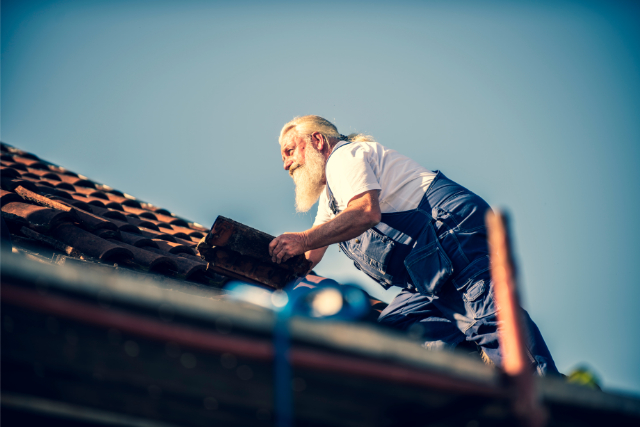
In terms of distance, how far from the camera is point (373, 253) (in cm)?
325

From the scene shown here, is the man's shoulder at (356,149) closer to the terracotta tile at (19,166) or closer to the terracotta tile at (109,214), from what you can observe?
the terracotta tile at (109,214)

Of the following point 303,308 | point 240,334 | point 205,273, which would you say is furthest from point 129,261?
point 240,334

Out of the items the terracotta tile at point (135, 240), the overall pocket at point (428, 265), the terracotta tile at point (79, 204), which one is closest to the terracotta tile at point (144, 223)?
the terracotta tile at point (79, 204)

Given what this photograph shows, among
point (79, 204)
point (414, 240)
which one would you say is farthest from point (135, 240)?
point (414, 240)

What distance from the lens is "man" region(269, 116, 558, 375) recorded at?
2.71 m

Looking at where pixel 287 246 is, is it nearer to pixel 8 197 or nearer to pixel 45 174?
pixel 8 197

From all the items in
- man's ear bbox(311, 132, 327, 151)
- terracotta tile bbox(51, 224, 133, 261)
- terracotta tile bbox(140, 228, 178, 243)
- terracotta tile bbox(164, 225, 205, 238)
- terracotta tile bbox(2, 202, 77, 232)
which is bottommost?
terracotta tile bbox(51, 224, 133, 261)

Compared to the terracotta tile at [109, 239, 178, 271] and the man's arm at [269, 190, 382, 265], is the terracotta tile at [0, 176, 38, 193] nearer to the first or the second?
the terracotta tile at [109, 239, 178, 271]

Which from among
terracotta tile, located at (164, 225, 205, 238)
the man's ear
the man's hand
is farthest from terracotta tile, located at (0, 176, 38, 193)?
the man's ear

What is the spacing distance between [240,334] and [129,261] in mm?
2138

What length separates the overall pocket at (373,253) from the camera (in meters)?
3.16

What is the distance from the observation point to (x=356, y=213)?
2.98 meters

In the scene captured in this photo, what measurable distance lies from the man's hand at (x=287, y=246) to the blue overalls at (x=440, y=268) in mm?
490

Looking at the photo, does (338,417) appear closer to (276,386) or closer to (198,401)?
(276,386)
